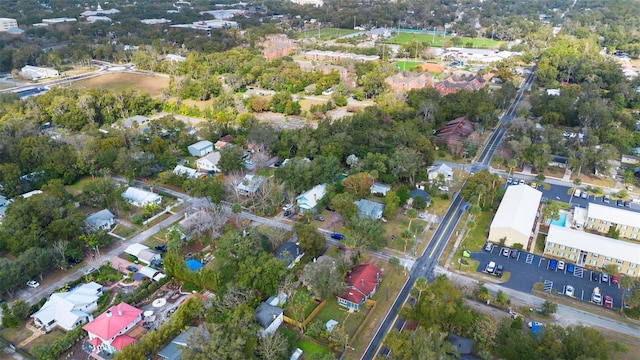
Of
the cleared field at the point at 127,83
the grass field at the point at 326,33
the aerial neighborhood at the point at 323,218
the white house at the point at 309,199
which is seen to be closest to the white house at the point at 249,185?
the aerial neighborhood at the point at 323,218

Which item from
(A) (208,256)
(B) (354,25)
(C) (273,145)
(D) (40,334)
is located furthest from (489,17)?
(D) (40,334)

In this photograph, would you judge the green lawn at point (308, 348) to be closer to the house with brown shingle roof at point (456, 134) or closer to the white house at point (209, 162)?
the white house at point (209, 162)

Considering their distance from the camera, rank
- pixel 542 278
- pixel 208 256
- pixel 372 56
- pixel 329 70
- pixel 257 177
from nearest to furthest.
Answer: pixel 542 278, pixel 208 256, pixel 257 177, pixel 329 70, pixel 372 56

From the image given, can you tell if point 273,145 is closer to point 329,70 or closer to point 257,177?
point 257,177

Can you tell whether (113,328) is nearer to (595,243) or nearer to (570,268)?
(570,268)

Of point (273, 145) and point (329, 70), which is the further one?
point (329, 70)

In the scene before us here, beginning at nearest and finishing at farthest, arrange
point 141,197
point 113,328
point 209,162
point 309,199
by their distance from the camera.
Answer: point 113,328
point 309,199
point 141,197
point 209,162

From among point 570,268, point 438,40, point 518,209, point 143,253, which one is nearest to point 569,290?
point 570,268
